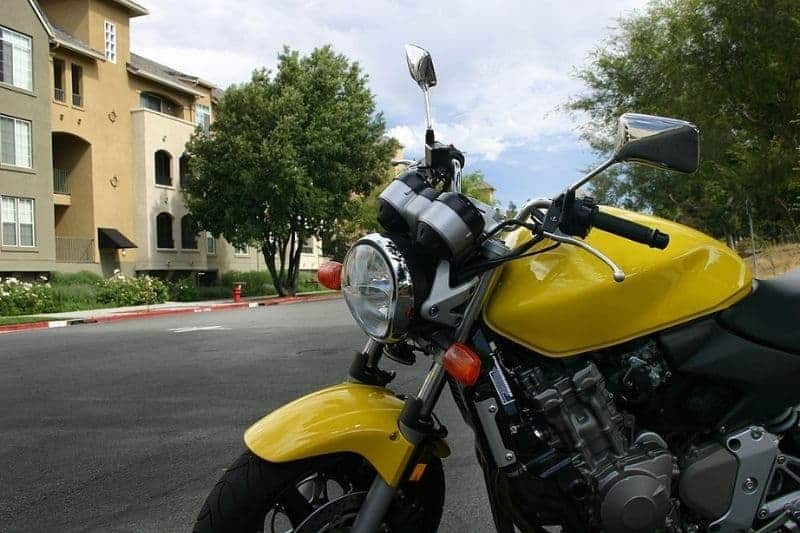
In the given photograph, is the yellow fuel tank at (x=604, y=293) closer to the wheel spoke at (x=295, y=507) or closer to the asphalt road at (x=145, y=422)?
the wheel spoke at (x=295, y=507)

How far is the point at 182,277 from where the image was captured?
34469mm

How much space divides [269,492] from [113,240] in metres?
30.7

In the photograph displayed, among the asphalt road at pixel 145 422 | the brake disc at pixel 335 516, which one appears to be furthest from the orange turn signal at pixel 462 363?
the asphalt road at pixel 145 422

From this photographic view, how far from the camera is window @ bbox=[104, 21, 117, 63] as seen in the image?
3203cm

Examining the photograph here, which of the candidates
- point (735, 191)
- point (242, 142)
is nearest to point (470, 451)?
point (735, 191)

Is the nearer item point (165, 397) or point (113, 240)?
point (165, 397)

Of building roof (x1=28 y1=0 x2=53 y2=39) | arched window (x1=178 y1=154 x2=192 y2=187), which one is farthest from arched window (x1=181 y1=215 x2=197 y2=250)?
building roof (x1=28 y1=0 x2=53 y2=39)

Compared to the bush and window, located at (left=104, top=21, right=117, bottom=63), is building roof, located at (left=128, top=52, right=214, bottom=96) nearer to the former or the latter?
window, located at (left=104, top=21, right=117, bottom=63)

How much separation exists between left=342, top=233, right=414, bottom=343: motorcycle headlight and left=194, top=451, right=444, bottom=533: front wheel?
1.54ft

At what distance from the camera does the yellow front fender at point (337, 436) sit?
215cm

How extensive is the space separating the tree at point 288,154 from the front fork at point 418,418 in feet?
89.7

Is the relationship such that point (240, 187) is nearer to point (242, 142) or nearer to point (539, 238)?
point (242, 142)

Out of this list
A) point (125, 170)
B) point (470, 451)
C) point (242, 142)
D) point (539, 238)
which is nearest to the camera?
point (539, 238)

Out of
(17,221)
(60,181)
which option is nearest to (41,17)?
(60,181)
